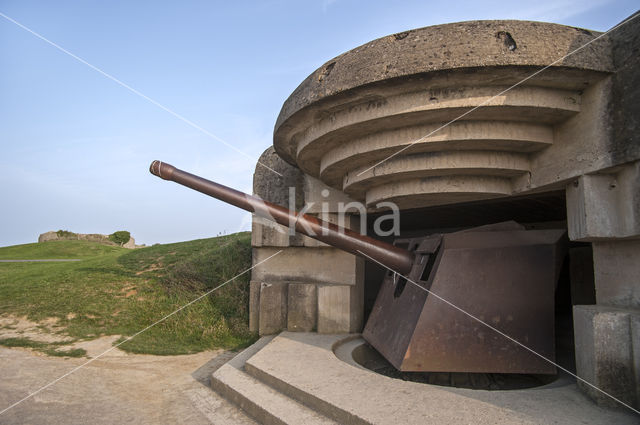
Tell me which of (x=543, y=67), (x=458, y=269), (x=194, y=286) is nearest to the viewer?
(x=543, y=67)

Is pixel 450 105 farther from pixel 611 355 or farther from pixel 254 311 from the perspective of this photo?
pixel 254 311

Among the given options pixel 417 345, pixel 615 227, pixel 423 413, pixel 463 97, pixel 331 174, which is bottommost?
pixel 423 413

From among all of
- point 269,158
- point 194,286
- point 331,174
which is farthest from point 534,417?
point 194,286

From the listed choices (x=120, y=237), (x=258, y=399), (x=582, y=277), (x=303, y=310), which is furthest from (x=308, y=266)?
(x=120, y=237)

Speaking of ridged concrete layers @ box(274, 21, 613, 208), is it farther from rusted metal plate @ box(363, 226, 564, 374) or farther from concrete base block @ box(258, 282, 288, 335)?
concrete base block @ box(258, 282, 288, 335)

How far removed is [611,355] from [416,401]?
3.91 ft

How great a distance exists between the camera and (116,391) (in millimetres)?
3227

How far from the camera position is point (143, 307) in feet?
18.6

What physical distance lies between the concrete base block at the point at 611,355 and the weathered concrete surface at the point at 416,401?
0.13 m

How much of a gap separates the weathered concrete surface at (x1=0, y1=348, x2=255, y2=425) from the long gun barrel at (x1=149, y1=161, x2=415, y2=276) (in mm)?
1617

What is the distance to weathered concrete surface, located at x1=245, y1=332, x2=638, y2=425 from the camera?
211cm

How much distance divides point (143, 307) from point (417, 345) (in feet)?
14.0

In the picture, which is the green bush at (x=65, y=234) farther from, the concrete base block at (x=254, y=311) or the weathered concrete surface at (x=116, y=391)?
the concrete base block at (x=254, y=311)

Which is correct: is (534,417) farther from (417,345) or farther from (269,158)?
(269,158)
